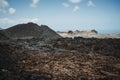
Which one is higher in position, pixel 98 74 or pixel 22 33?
pixel 22 33

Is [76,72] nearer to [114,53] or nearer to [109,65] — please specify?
[109,65]

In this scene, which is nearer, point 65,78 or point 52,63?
point 65,78

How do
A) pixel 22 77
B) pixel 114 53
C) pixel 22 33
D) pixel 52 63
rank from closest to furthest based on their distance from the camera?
1. pixel 22 77
2. pixel 52 63
3. pixel 114 53
4. pixel 22 33

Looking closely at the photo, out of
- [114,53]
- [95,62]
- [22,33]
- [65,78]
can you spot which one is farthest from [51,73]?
[22,33]

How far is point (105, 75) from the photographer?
8.63 meters

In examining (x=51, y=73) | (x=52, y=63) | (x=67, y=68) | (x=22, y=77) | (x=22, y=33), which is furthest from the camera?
(x=22, y=33)

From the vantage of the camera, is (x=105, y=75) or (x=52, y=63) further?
(x=52, y=63)

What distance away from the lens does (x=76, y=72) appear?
29.3 ft

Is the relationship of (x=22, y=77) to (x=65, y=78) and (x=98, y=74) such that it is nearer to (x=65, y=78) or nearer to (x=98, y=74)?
(x=65, y=78)

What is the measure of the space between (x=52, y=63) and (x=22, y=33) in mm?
20537

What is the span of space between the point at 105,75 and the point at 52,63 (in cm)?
320

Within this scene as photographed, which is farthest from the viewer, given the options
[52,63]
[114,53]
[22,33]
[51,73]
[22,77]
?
[22,33]

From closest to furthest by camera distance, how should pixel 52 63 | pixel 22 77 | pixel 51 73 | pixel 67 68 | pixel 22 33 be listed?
pixel 22 77
pixel 51 73
pixel 67 68
pixel 52 63
pixel 22 33

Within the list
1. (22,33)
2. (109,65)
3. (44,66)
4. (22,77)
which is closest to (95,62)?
(109,65)
